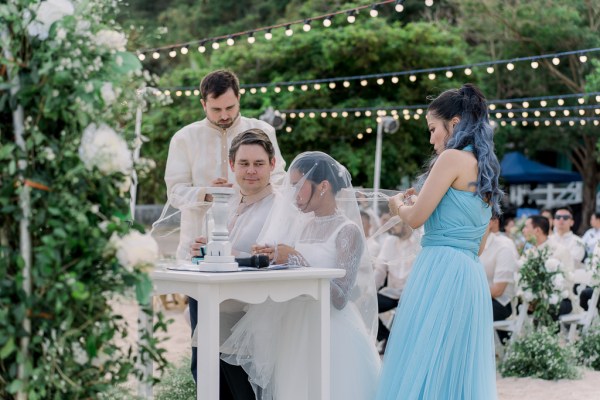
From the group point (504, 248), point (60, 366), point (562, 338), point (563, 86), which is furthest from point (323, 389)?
point (563, 86)

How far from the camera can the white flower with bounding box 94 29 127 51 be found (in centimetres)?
272

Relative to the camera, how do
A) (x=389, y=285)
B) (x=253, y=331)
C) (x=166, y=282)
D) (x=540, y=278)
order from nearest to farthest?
(x=166, y=282) < (x=253, y=331) < (x=540, y=278) < (x=389, y=285)

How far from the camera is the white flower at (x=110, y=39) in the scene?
2.72 meters

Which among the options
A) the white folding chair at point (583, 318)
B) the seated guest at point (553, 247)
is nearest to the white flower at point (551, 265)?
the seated guest at point (553, 247)

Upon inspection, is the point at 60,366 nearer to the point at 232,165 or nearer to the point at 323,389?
the point at 323,389

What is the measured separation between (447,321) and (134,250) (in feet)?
6.67

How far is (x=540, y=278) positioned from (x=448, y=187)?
4025mm

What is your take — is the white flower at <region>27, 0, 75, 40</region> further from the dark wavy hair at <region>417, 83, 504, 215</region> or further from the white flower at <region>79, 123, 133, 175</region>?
the dark wavy hair at <region>417, 83, 504, 215</region>

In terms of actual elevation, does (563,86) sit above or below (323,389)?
above

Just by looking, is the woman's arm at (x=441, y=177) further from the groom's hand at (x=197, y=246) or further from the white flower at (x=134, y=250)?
the white flower at (x=134, y=250)

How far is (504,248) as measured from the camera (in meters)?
8.05

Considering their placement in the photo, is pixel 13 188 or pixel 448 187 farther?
pixel 448 187

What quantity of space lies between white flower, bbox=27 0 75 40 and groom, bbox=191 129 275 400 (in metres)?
1.90

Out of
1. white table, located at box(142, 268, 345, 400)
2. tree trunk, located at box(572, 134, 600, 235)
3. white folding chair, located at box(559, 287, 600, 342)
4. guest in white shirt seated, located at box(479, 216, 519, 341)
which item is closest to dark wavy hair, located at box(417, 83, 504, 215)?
white table, located at box(142, 268, 345, 400)
